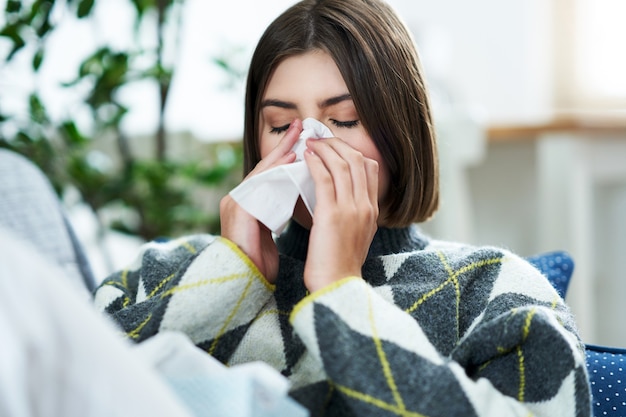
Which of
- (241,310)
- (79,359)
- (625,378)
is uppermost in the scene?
(79,359)

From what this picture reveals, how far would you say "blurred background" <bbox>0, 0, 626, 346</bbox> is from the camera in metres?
1.52

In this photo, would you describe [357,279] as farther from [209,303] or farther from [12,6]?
[12,6]

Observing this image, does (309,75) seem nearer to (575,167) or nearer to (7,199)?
(7,199)

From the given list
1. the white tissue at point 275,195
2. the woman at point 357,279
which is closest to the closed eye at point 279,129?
the woman at point 357,279

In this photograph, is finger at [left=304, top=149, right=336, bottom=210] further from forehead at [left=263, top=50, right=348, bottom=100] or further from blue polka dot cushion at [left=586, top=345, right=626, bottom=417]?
blue polka dot cushion at [left=586, top=345, right=626, bottom=417]

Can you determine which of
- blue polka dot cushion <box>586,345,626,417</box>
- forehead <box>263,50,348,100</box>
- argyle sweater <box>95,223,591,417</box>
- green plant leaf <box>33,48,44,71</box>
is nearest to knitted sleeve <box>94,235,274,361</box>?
argyle sweater <box>95,223,591,417</box>

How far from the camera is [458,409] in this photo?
0.66 meters

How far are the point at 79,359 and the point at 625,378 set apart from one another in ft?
2.12

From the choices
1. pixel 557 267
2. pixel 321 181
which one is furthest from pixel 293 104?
pixel 557 267

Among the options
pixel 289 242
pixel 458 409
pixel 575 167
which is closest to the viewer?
pixel 458 409

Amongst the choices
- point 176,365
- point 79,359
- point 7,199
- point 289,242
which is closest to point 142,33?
A: point 7,199

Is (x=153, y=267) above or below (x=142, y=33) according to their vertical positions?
below

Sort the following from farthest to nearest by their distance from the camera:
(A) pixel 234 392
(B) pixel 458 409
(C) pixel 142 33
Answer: (C) pixel 142 33 < (B) pixel 458 409 < (A) pixel 234 392

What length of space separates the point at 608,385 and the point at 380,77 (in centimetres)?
44
